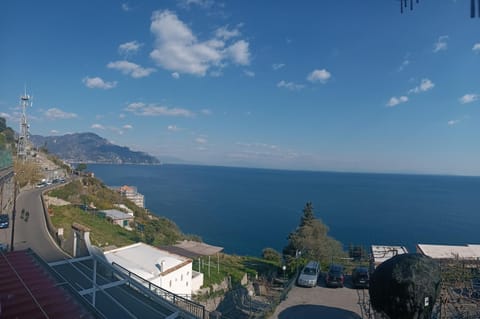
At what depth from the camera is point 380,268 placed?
458 cm

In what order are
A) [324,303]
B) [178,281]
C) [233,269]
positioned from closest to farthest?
[324,303]
[178,281]
[233,269]

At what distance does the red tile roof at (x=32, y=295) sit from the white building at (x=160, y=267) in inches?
203

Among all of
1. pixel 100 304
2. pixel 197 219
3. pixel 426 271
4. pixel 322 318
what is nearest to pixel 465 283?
pixel 322 318

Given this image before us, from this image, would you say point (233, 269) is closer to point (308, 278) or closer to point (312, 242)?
point (308, 278)

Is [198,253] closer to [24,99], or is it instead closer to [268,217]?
[24,99]

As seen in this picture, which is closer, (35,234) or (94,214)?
(35,234)

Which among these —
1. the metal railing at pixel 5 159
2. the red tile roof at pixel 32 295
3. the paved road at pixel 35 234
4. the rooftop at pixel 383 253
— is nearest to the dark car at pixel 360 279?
the rooftop at pixel 383 253

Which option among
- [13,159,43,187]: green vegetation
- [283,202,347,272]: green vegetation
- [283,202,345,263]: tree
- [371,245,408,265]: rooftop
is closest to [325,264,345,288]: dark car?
[371,245,408,265]: rooftop

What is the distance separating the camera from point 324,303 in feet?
29.7

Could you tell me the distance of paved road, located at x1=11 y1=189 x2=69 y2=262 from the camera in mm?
13141

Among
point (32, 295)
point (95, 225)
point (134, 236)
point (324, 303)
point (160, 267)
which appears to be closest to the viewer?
point (32, 295)

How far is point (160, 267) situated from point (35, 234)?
8864 millimetres

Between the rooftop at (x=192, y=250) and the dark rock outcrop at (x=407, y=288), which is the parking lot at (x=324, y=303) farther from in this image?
the rooftop at (x=192, y=250)

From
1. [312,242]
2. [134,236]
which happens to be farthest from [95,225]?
[312,242]
